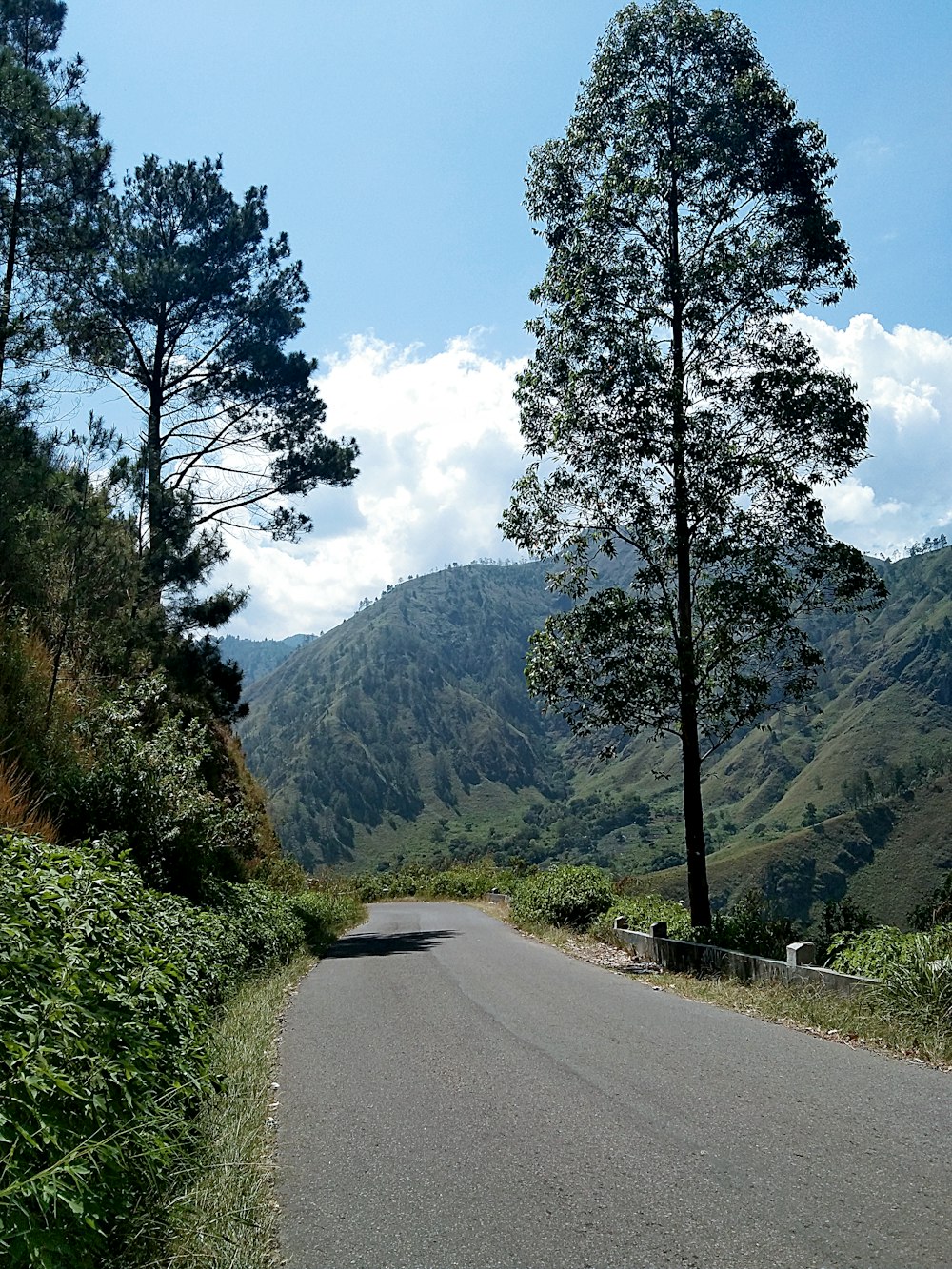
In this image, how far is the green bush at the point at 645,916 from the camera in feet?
43.6

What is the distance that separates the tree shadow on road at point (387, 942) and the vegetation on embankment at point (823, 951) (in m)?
2.22

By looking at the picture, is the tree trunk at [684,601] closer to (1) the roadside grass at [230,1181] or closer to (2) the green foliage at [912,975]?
(2) the green foliage at [912,975]

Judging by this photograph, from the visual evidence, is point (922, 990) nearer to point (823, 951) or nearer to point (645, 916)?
point (823, 951)

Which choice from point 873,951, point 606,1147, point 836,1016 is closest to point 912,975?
point 836,1016

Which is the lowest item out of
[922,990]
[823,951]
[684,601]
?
[823,951]

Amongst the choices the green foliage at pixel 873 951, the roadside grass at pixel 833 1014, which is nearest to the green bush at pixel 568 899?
the roadside grass at pixel 833 1014

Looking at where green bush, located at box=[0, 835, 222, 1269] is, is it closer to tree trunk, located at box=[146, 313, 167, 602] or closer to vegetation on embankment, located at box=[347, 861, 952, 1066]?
vegetation on embankment, located at box=[347, 861, 952, 1066]

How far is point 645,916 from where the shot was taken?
15.0 metres

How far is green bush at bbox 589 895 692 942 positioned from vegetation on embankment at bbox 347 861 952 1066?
0.02m

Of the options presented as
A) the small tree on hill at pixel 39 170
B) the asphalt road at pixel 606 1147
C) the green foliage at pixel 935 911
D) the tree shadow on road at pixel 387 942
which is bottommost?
the tree shadow on road at pixel 387 942

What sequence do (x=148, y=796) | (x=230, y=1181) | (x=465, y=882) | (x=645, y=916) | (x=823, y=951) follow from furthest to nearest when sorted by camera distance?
(x=465, y=882) < (x=645, y=916) < (x=823, y=951) < (x=148, y=796) < (x=230, y=1181)

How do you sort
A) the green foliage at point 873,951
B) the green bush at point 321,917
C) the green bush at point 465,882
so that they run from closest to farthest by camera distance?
the green foliage at point 873,951, the green bush at point 321,917, the green bush at point 465,882

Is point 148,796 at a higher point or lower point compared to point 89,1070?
higher

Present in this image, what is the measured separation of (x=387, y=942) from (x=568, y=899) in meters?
3.93
